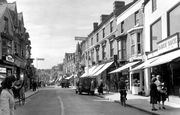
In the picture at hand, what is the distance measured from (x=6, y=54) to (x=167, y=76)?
675 inches

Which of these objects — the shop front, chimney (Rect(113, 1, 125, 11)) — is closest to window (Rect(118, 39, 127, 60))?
chimney (Rect(113, 1, 125, 11))

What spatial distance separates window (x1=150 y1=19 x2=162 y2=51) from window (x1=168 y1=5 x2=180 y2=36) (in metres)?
2.06

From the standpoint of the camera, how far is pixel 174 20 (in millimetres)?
17188

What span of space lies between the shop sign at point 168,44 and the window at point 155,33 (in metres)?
1.48

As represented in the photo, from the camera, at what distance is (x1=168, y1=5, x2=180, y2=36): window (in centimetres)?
1660

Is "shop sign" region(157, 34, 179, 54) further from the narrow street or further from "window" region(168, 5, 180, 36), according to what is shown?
the narrow street

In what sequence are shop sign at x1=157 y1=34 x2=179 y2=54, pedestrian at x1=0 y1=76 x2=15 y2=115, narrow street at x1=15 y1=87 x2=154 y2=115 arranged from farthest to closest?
shop sign at x1=157 y1=34 x2=179 y2=54 → narrow street at x1=15 y1=87 x2=154 y2=115 → pedestrian at x1=0 y1=76 x2=15 y2=115

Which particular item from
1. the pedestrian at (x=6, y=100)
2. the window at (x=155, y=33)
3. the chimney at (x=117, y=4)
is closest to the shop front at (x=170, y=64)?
the window at (x=155, y=33)

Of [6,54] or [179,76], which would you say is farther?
[6,54]

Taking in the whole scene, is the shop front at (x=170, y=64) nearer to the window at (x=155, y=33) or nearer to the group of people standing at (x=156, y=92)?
the window at (x=155, y=33)

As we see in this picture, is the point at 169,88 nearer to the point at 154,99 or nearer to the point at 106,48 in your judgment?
the point at 154,99

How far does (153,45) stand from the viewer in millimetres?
21734

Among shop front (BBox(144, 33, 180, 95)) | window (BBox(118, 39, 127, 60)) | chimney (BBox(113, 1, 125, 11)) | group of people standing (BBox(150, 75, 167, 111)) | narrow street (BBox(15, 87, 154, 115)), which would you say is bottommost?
narrow street (BBox(15, 87, 154, 115))

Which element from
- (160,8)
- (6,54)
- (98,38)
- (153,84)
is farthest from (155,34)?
(98,38)
